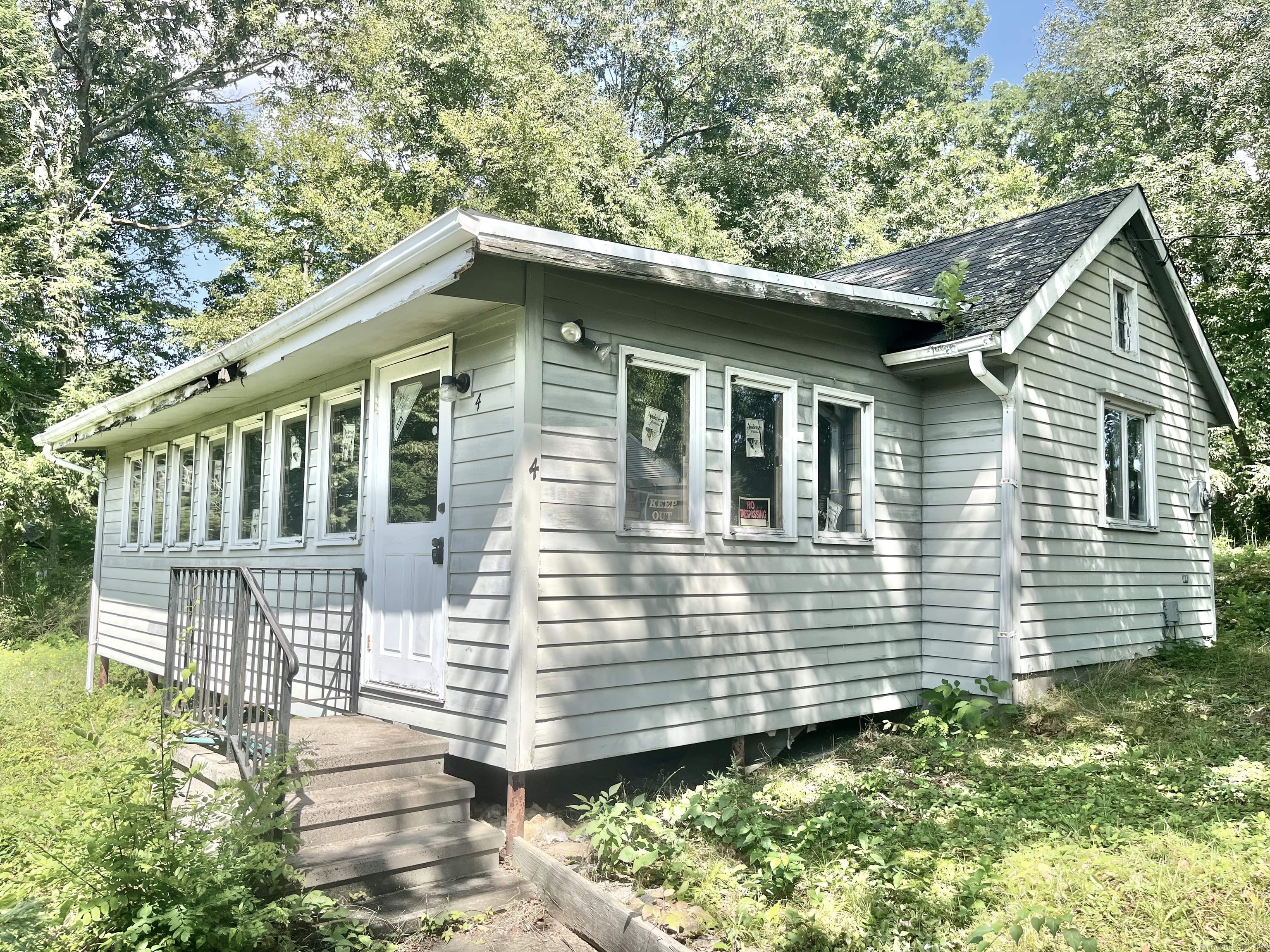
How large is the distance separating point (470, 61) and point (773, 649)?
1662 centimetres

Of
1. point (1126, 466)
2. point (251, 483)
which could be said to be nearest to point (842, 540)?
point (1126, 466)

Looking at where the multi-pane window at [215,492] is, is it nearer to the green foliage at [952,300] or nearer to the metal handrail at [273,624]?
the metal handrail at [273,624]

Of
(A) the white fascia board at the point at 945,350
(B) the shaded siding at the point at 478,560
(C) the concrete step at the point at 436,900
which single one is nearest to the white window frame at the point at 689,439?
(B) the shaded siding at the point at 478,560

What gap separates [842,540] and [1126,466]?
4.05m

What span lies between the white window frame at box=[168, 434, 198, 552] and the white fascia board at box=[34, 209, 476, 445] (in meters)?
0.72

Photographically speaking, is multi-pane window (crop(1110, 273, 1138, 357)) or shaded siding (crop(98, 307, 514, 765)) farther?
multi-pane window (crop(1110, 273, 1138, 357))

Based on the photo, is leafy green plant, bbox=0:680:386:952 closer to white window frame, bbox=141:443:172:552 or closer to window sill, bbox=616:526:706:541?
window sill, bbox=616:526:706:541

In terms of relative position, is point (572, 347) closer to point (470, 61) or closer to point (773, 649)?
point (773, 649)

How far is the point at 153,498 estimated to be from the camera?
10.6m

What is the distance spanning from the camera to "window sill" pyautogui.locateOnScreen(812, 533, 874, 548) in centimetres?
644

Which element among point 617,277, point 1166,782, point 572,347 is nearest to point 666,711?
point 572,347

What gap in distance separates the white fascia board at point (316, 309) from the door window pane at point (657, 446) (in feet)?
4.75

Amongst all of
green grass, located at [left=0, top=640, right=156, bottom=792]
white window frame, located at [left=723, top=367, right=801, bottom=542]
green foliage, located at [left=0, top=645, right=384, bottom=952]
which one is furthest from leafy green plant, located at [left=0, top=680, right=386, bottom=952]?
white window frame, located at [left=723, top=367, right=801, bottom=542]

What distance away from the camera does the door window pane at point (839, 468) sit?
21.7 feet
